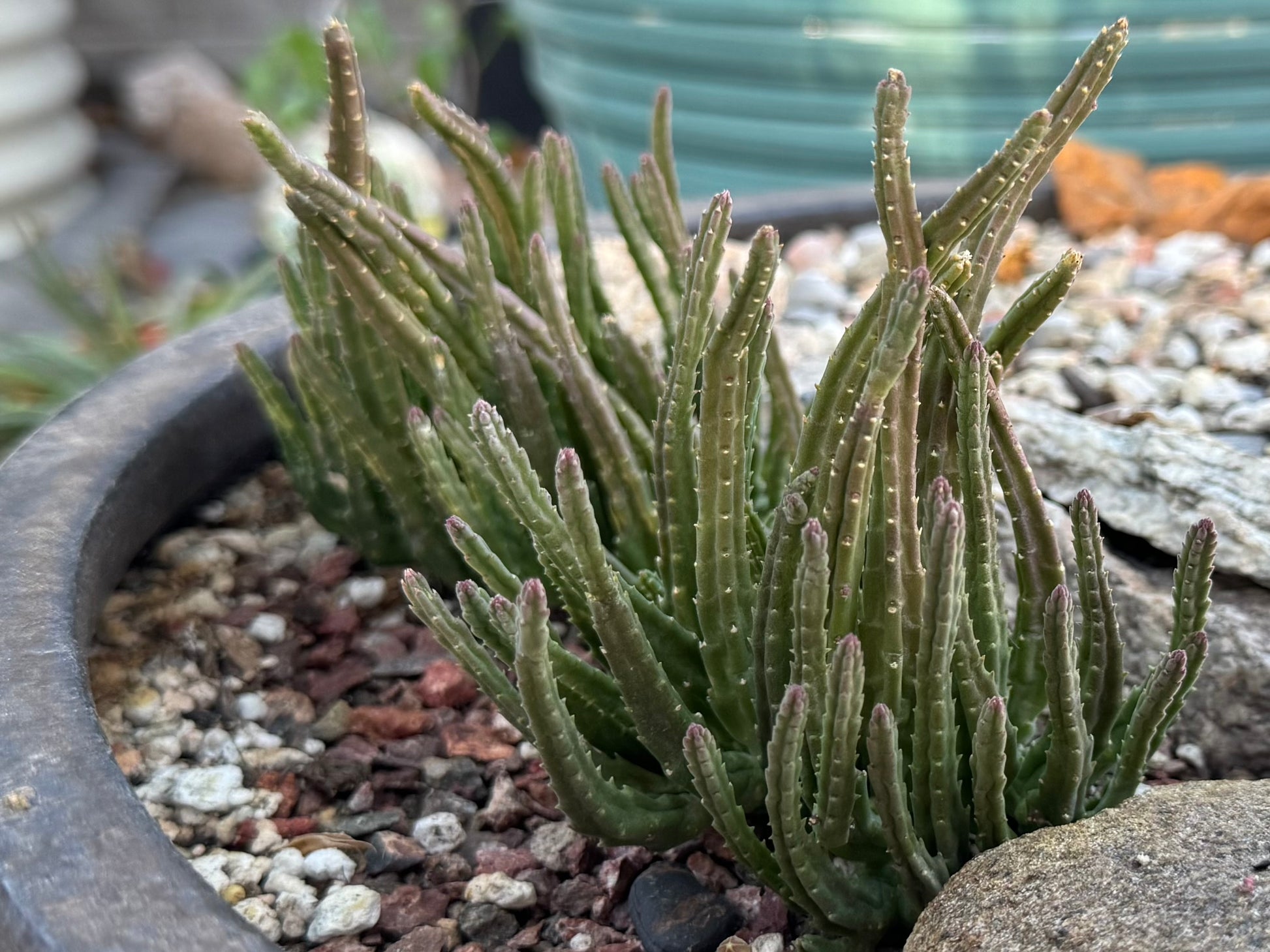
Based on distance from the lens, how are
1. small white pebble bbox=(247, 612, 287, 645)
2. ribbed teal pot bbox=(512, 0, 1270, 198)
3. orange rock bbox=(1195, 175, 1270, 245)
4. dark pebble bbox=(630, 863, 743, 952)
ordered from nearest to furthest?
dark pebble bbox=(630, 863, 743, 952)
small white pebble bbox=(247, 612, 287, 645)
orange rock bbox=(1195, 175, 1270, 245)
ribbed teal pot bbox=(512, 0, 1270, 198)

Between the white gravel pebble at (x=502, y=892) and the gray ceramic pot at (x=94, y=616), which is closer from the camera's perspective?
the gray ceramic pot at (x=94, y=616)

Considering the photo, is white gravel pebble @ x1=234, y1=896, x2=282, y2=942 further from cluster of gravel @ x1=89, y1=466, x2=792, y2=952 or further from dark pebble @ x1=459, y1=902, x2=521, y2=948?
dark pebble @ x1=459, y1=902, x2=521, y2=948

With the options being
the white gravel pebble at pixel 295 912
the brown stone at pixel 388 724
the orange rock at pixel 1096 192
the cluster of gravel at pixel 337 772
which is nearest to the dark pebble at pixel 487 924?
the cluster of gravel at pixel 337 772

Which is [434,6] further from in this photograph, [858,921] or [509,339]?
[858,921]

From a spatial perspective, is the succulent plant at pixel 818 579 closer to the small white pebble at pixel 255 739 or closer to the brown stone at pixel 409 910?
the brown stone at pixel 409 910

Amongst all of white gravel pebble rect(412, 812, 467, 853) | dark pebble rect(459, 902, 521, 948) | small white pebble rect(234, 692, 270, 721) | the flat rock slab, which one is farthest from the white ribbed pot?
the flat rock slab

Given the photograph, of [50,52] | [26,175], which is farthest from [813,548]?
[50,52]
